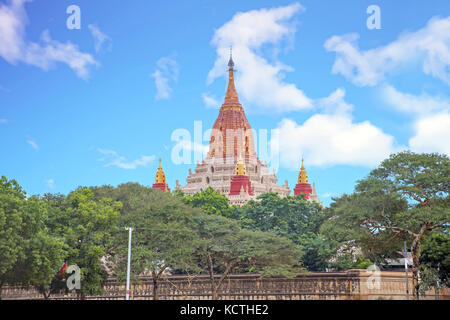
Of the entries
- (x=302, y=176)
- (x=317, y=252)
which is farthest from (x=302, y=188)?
(x=317, y=252)

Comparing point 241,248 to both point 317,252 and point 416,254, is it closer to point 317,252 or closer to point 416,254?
point 317,252

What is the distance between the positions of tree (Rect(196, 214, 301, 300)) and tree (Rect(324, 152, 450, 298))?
4751 millimetres

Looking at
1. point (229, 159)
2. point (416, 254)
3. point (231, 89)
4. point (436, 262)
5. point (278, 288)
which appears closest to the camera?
point (436, 262)

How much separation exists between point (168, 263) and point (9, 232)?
14.1m

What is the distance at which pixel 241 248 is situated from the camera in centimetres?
4841

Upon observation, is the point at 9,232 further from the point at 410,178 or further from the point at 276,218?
the point at 276,218

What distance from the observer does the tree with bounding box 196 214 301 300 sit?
159 ft

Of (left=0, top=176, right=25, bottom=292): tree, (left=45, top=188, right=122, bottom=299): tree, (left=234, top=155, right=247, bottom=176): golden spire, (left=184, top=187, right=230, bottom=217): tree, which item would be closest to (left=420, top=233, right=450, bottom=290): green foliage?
(left=45, top=188, right=122, bottom=299): tree

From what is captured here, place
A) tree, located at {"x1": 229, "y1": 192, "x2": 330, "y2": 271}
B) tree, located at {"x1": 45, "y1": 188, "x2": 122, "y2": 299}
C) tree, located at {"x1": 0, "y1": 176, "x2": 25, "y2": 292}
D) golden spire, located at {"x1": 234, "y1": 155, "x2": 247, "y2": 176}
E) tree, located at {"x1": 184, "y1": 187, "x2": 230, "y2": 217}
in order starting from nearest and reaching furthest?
tree, located at {"x1": 0, "y1": 176, "x2": 25, "y2": 292} → tree, located at {"x1": 45, "y1": 188, "x2": 122, "y2": 299} → tree, located at {"x1": 229, "y1": 192, "x2": 330, "y2": 271} → tree, located at {"x1": 184, "y1": 187, "x2": 230, "y2": 217} → golden spire, located at {"x1": 234, "y1": 155, "x2": 247, "y2": 176}

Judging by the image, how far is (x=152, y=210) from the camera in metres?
→ 47.8

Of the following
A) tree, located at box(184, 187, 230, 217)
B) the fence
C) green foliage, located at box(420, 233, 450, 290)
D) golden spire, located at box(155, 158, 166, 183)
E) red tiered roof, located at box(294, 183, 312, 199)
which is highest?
golden spire, located at box(155, 158, 166, 183)

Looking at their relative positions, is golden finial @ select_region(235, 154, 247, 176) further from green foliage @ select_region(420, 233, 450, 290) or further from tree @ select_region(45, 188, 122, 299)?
green foliage @ select_region(420, 233, 450, 290)

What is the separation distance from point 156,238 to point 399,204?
1829 cm
